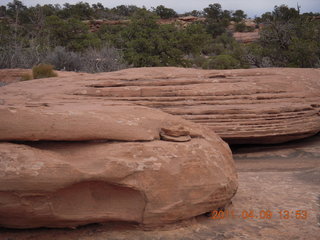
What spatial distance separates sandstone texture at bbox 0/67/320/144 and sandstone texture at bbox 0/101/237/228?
216 centimetres

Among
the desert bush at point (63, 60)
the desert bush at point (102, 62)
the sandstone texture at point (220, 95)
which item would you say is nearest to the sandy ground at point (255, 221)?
the sandstone texture at point (220, 95)

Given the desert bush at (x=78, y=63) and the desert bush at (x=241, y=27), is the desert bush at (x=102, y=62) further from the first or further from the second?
the desert bush at (x=241, y=27)

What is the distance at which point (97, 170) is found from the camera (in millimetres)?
2207

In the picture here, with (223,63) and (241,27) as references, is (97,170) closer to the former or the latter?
(223,63)

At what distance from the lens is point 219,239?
2332 mm

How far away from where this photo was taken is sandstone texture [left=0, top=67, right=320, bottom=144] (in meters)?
4.79

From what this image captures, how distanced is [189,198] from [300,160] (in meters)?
2.90

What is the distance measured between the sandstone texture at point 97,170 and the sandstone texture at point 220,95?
2.16 meters

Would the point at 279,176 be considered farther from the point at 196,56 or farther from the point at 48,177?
the point at 196,56

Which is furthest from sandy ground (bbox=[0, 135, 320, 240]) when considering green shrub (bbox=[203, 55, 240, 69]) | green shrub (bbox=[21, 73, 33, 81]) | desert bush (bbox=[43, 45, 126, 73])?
green shrub (bbox=[203, 55, 240, 69])

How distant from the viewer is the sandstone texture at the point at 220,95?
15.7ft
